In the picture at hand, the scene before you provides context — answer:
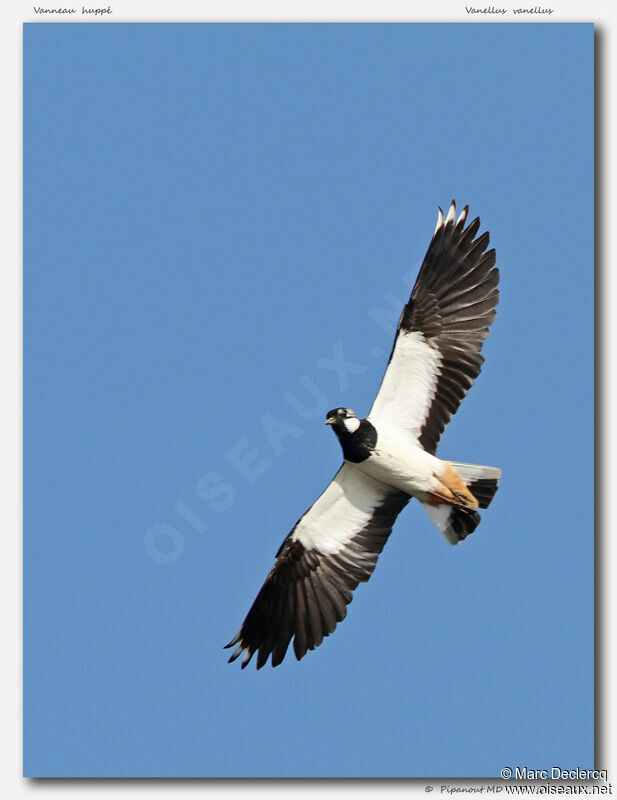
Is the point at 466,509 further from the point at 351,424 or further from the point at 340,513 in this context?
the point at 351,424

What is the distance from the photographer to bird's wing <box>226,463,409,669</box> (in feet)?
38.9

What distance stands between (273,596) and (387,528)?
1207mm

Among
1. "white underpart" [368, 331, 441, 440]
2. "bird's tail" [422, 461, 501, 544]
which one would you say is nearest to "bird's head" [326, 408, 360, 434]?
"white underpart" [368, 331, 441, 440]

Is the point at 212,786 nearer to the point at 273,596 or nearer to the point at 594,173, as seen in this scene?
the point at 273,596

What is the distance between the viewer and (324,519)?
12.0m

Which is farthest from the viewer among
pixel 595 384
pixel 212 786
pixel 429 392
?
pixel 429 392

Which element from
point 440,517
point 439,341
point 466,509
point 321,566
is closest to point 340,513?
point 321,566

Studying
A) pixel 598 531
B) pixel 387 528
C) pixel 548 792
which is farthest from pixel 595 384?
pixel 548 792

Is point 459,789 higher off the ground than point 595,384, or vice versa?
point 595,384

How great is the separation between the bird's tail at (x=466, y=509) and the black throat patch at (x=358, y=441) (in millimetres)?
747

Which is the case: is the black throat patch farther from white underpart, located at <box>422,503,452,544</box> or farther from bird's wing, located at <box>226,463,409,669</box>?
white underpart, located at <box>422,503,452,544</box>

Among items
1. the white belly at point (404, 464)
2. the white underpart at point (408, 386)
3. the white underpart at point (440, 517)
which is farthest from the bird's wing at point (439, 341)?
the white underpart at point (440, 517)

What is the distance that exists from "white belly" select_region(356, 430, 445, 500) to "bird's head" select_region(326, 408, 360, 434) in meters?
0.29

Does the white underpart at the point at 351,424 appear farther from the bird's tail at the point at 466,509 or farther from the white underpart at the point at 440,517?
the white underpart at the point at 440,517
